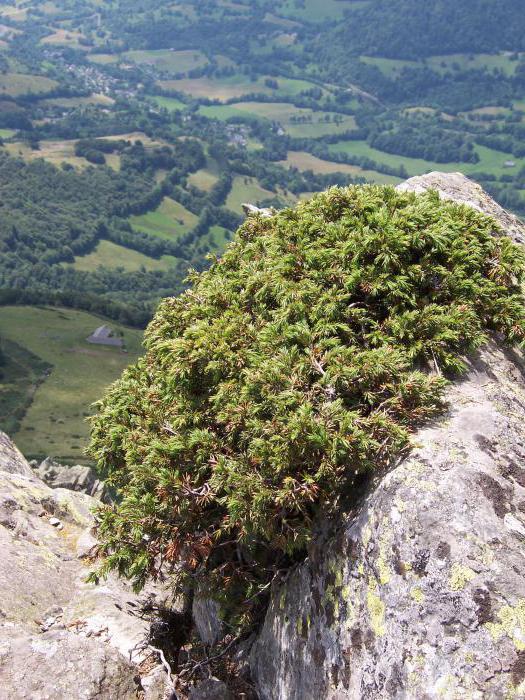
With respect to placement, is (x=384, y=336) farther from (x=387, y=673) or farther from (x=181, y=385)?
(x=387, y=673)

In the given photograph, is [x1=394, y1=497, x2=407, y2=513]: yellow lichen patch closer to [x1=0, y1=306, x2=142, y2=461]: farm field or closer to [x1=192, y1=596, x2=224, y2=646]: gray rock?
[x1=192, y1=596, x2=224, y2=646]: gray rock

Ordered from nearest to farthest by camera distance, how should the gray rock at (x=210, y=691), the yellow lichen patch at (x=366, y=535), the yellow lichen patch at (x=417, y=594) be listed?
the yellow lichen patch at (x=417, y=594) < the yellow lichen patch at (x=366, y=535) < the gray rock at (x=210, y=691)

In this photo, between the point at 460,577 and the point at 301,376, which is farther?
the point at 301,376

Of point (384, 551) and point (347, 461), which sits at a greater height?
point (347, 461)

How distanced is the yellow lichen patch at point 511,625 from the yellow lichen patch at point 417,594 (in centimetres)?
94

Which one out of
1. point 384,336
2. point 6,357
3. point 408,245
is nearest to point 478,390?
point 384,336

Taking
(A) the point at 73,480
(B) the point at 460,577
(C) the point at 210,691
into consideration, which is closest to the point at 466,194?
(B) the point at 460,577

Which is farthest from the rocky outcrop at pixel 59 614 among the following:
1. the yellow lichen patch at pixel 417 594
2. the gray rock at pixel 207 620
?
the yellow lichen patch at pixel 417 594

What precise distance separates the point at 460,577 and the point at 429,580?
449 mm

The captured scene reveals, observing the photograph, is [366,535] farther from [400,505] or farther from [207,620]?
[207,620]

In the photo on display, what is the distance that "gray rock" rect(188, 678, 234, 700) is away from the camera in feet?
43.6

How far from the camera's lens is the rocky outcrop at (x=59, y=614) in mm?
12047

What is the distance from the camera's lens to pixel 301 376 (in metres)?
12.0

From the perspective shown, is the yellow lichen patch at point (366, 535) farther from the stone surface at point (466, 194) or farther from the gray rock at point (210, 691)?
the stone surface at point (466, 194)
